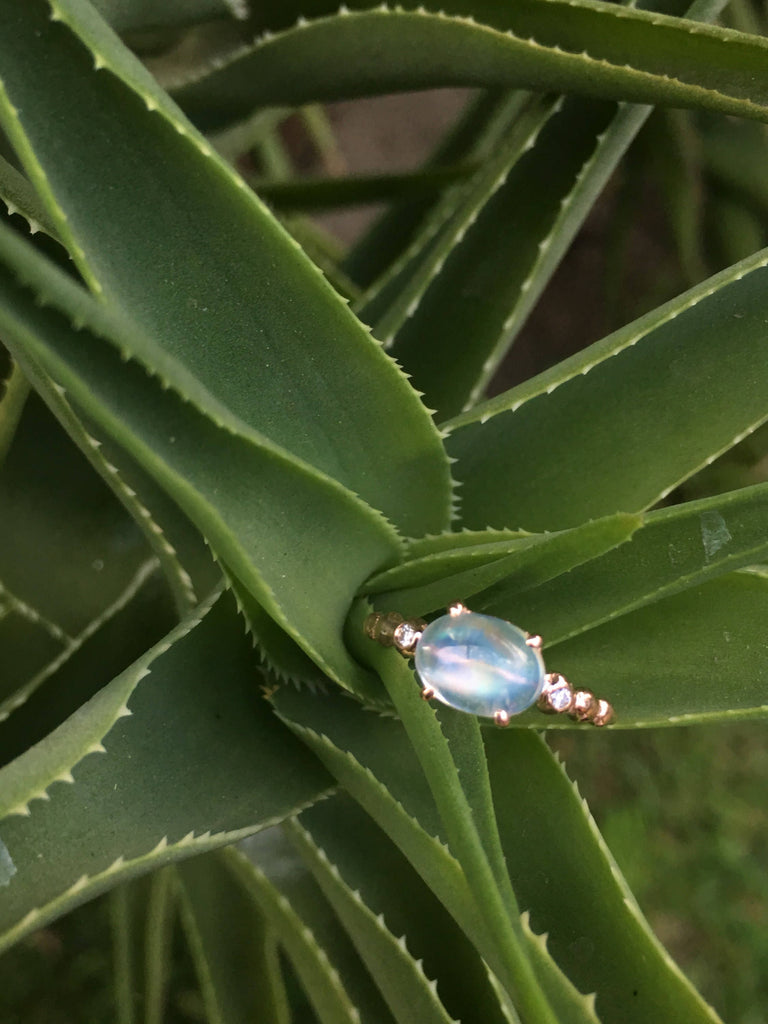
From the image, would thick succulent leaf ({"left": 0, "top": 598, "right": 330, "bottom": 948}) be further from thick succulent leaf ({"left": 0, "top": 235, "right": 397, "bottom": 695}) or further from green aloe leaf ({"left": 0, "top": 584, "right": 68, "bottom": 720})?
green aloe leaf ({"left": 0, "top": 584, "right": 68, "bottom": 720})

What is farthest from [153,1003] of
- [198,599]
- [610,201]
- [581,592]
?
[610,201]

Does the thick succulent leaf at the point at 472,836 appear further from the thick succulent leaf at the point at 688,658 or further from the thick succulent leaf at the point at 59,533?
the thick succulent leaf at the point at 59,533

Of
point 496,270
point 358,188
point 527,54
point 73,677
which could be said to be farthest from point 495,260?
point 73,677

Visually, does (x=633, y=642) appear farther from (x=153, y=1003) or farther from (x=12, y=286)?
(x=153, y=1003)

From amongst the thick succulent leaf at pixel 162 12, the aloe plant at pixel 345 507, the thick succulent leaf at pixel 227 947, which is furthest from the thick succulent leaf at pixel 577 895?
the thick succulent leaf at pixel 162 12

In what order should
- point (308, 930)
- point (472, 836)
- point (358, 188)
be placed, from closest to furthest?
point (472, 836), point (308, 930), point (358, 188)

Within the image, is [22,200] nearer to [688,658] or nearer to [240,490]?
[240,490]

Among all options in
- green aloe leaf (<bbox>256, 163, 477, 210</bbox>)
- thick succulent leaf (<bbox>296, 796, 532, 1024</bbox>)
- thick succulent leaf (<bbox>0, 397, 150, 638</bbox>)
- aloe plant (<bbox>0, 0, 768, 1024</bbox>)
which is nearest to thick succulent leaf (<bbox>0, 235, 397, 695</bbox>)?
aloe plant (<bbox>0, 0, 768, 1024</bbox>)
